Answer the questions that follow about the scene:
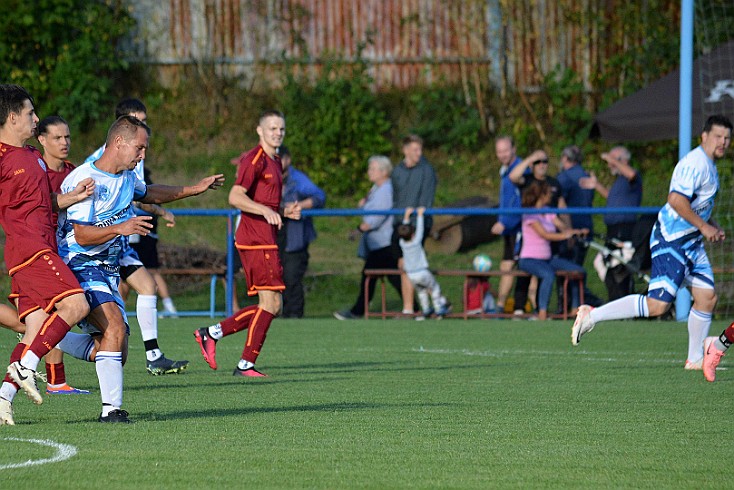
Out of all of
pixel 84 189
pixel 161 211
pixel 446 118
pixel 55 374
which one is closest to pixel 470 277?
pixel 161 211

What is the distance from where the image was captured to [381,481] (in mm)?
4980

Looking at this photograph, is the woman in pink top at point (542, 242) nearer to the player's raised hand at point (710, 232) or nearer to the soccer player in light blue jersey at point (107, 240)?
the player's raised hand at point (710, 232)

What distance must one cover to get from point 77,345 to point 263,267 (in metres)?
2.06

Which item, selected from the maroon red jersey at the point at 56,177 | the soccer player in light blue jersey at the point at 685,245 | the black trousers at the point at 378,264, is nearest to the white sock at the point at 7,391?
the maroon red jersey at the point at 56,177

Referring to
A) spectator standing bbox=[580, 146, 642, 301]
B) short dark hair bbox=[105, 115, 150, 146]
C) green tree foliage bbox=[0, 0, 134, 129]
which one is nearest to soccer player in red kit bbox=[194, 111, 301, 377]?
short dark hair bbox=[105, 115, 150, 146]

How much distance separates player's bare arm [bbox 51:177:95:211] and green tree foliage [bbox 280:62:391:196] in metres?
15.7

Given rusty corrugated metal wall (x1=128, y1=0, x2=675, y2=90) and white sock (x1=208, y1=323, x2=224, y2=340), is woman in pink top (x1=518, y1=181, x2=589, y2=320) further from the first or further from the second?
rusty corrugated metal wall (x1=128, y1=0, x2=675, y2=90)

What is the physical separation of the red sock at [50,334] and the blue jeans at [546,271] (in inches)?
356

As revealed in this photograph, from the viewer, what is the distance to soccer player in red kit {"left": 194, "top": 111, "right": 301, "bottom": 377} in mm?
9164

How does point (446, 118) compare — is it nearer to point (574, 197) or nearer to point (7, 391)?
point (574, 197)

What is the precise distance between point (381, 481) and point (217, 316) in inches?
414

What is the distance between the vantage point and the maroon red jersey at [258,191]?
9.25 meters

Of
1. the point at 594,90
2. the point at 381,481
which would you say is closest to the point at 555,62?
the point at 594,90

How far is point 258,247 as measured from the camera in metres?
9.25
